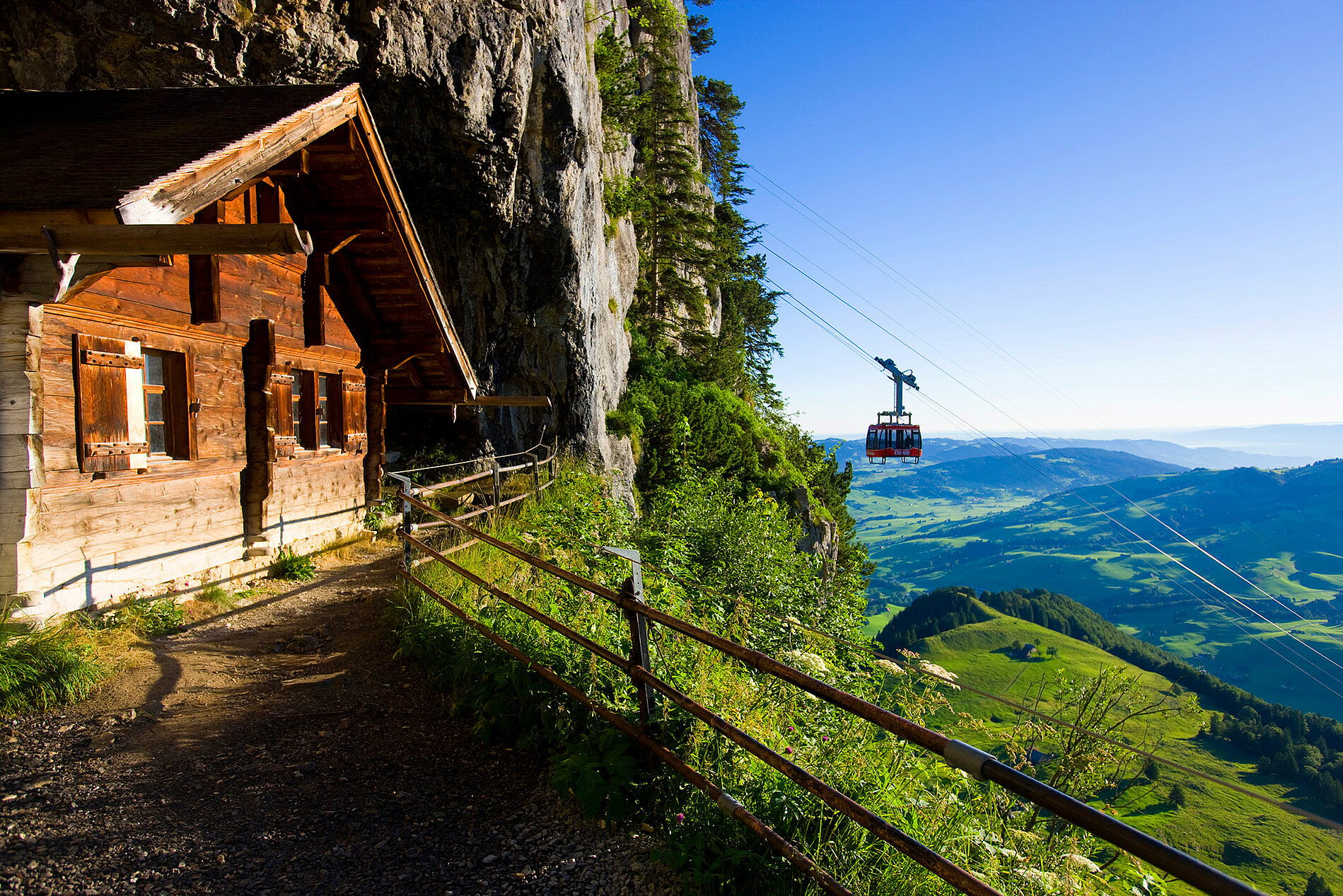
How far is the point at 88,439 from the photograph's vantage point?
20.6ft

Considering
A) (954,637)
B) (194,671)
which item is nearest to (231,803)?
(194,671)

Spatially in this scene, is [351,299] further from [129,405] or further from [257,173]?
[257,173]

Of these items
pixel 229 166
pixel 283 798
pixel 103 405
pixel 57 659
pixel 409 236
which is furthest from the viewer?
pixel 409 236

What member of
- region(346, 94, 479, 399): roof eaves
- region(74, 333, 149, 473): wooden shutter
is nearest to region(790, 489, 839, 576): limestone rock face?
region(346, 94, 479, 399): roof eaves

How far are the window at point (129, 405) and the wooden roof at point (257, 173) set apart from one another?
1.78 meters

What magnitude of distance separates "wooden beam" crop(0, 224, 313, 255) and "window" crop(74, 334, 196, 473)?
71.5 inches

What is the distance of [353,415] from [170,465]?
14.1ft

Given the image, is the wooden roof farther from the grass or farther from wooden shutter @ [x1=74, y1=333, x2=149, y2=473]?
the grass

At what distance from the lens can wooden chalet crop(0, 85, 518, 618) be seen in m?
5.20

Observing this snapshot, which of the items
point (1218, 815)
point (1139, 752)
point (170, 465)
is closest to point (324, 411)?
point (170, 465)

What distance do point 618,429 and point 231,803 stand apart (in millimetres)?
16786

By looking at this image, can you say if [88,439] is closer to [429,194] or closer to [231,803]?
[231,803]

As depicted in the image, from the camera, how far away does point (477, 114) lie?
13422 millimetres

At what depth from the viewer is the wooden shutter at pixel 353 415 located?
11266 mm
